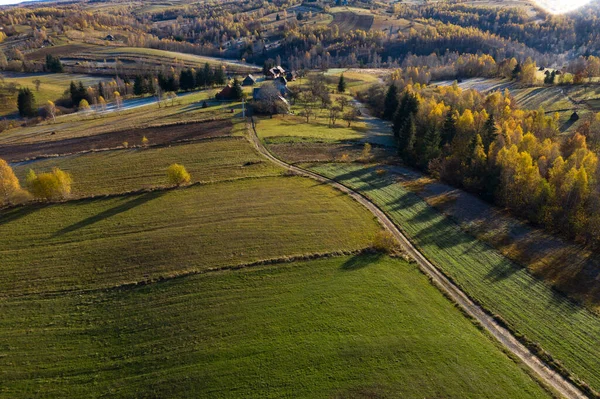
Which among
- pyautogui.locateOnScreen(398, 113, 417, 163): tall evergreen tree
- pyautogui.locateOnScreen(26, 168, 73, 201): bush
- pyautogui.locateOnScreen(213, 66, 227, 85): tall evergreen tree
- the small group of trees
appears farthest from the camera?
pyautogui.locateOnScreen(213, 66, 227, 85): tall evergreen tree

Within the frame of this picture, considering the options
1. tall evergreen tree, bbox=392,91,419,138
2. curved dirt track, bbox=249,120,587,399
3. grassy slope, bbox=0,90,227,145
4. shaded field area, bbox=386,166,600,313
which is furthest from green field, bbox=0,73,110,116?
shaded field area, bbox=386,166,600,313

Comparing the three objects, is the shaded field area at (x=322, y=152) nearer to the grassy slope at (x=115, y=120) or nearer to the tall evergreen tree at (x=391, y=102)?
the grassy slope at (x=115, y=120)

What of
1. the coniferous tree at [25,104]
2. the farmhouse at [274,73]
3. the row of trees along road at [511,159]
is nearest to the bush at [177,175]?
the row of trees along road at [511,159]

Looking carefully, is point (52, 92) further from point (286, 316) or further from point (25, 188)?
point (286, 316)

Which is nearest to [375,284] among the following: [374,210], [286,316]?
[286,316]

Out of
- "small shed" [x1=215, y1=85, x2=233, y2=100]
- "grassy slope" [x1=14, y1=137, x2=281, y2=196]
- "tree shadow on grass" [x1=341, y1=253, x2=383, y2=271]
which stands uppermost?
"small shed" [x1=215, y1=85, x2=233, y2=100]

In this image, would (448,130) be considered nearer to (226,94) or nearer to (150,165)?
(150,165)

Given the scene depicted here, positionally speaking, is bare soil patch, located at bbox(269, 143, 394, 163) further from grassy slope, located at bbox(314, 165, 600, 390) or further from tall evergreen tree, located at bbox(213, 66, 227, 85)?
tall evergreen tree, located at bbox(213, 66, 227, 85)
